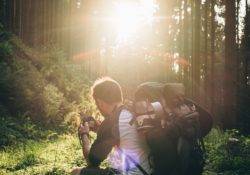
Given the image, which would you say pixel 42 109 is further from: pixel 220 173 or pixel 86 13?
pixel 86 13

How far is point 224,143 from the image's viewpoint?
527 inches

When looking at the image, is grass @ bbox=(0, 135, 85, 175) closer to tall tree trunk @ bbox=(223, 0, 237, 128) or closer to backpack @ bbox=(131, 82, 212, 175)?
backpack @ bbox=(131, 82, 212, 175)

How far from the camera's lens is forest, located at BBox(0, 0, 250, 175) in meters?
13.2

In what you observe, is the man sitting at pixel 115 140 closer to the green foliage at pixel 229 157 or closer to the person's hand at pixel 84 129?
the person's hand at pixel 84 129

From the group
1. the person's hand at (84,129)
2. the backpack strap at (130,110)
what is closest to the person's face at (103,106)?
the backpack strap at (130,110)

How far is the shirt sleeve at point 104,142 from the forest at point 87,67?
394 mm

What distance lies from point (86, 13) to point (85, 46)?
11.5ft

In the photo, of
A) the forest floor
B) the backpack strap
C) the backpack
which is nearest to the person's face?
the backpack strap

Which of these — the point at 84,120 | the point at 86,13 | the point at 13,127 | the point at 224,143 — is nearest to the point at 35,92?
the point at 13,127

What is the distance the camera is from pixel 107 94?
4918mm

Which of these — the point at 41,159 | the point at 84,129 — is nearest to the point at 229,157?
the point at 41,159

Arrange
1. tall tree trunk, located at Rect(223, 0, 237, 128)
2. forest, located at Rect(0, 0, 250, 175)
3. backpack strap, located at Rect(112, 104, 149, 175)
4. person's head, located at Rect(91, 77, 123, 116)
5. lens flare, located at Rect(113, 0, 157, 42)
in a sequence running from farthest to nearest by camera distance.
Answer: lens flare, located at Rect(113, 0, 157, 42)
tall tree trunk, located at Rect(223, 0, 237, 128)
forest, located at Rect(0, 0, 250, 175)
person's head, located at Rect(91, 77, 123, 116)
backpack strap, located at Rect(112, 104, 149, 175)

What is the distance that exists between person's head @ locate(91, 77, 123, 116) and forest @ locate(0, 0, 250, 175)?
354 millimetres

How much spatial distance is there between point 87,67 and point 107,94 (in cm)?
4263
